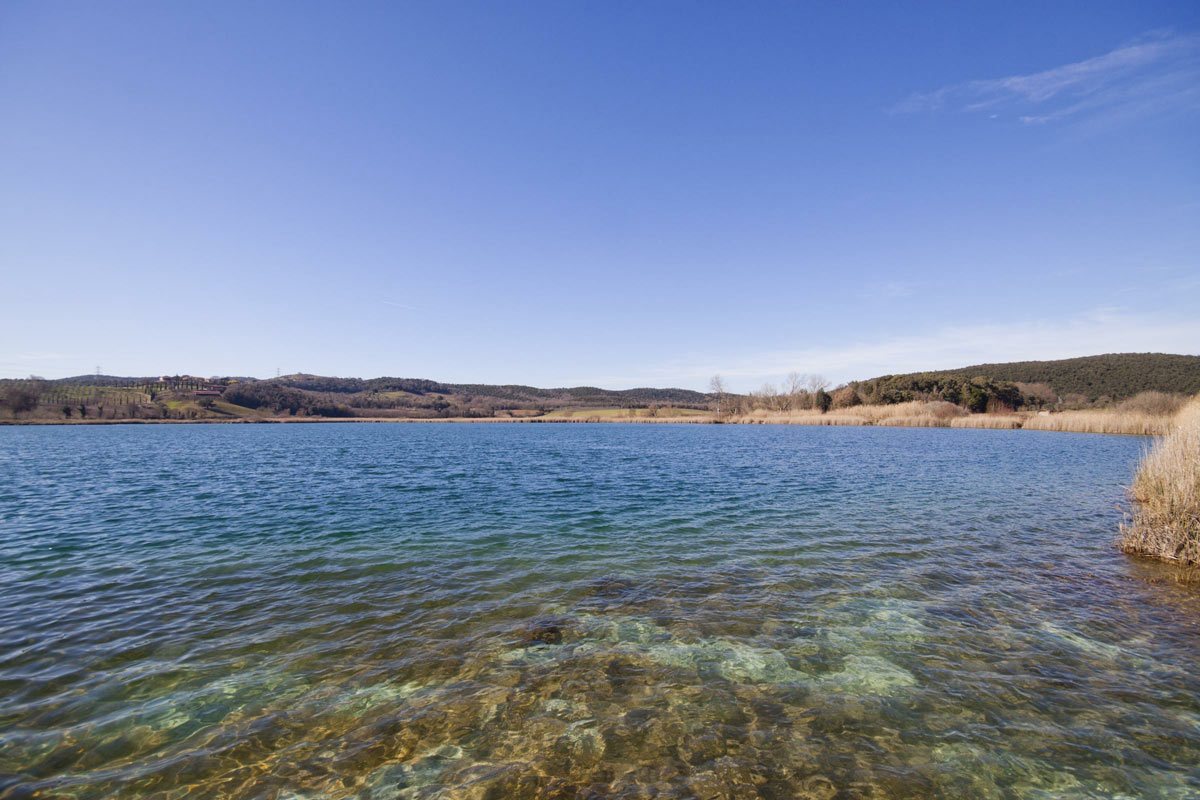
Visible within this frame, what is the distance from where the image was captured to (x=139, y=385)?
18488cm

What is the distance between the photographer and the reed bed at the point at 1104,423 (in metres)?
→ 53.5

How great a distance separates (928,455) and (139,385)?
242m

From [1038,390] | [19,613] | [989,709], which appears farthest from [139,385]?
[1038,390]

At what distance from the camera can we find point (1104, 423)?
201 feet

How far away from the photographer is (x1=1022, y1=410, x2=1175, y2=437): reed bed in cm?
5347

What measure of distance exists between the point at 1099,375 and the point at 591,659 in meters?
189

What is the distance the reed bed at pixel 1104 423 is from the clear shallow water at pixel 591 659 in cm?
5590

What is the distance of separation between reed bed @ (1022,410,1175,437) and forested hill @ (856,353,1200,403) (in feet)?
164

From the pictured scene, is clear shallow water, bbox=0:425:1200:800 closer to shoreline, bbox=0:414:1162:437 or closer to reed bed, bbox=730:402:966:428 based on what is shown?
shoreline, bbox=0:414:1162:437

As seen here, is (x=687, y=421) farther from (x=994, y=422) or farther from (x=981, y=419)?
(x=994, y=422)

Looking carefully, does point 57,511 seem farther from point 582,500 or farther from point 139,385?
point 139,385

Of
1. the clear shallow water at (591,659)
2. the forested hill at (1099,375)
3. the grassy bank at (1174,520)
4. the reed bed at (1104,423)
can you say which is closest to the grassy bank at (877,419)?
the reed bed at (1104,423)

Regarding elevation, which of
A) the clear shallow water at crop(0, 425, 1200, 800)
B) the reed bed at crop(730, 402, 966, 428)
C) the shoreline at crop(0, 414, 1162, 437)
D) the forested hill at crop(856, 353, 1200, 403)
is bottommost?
the clear shallow water at crop(0, 425, 1200, 800)

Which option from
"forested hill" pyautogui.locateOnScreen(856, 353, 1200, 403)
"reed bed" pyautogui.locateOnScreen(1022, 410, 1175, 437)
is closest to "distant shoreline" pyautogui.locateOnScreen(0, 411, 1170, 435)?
"reed bed" pyautogui.locateOnScreen(1022, 410, 1175, 437)
